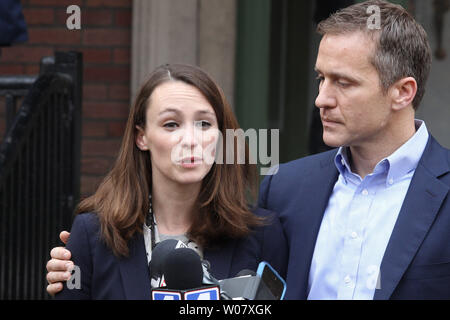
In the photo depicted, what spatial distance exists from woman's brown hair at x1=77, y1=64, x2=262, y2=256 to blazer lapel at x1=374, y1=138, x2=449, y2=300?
0.55 m

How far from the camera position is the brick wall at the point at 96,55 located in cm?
571

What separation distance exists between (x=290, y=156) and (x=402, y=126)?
3032 millimetres

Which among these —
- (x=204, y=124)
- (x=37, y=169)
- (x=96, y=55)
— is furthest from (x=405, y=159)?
(x=96, y=55)

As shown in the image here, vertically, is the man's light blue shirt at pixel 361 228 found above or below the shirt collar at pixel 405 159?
below

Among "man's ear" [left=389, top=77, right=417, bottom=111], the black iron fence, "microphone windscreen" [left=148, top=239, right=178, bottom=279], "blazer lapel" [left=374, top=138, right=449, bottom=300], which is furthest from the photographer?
the black iron fence

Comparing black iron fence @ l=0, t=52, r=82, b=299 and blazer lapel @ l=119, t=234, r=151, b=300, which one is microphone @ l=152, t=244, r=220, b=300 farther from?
black iron fence @ l=0, t=52, r=82, b=299

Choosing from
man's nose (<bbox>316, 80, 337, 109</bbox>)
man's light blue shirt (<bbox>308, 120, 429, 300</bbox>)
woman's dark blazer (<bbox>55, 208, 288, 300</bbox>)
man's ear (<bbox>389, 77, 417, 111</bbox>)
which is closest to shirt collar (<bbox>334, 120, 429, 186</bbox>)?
man's light blue shirt (<bbox>308, 120, 429, 300</bbox>)

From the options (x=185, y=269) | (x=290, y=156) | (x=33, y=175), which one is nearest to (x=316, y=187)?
(x=185, y=269)

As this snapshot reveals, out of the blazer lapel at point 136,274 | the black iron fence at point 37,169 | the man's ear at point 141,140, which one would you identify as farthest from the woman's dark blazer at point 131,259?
the black iron fence at point 37,169

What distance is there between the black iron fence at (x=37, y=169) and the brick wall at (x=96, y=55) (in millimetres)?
1175

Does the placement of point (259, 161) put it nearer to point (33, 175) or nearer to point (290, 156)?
point (290, 156)

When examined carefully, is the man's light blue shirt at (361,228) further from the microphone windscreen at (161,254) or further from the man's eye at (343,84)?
the microphone windscreen at (161,254)

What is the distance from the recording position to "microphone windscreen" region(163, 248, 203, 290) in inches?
83.1

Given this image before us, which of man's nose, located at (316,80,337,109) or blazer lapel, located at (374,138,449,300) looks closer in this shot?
blazer lapel, located at (374,138,449,300)
